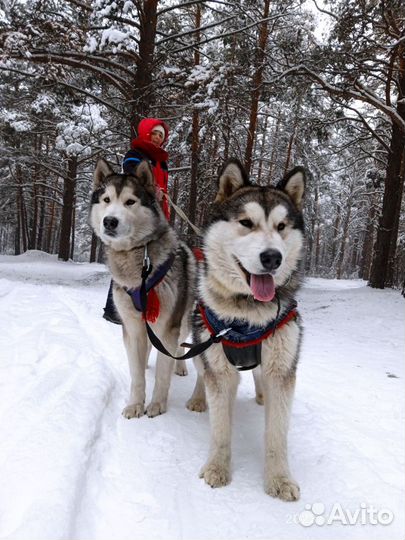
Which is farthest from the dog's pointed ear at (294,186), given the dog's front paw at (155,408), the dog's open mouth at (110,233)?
the dog's front paw at (155,408)

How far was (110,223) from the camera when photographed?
125 inches

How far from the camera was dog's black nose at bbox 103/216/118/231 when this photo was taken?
3174mm

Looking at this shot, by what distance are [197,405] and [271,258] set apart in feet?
6.09

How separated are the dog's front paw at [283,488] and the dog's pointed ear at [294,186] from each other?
175cm

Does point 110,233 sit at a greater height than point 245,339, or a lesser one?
greater

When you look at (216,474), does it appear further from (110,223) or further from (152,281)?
(110,223)

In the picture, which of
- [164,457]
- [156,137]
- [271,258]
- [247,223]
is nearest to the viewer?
[271,258]

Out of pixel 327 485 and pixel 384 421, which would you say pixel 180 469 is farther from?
pixel 384 421

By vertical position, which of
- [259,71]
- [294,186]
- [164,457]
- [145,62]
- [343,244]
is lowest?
[164,457]

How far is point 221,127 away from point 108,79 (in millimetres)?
3526

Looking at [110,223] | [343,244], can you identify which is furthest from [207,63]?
[343,244]

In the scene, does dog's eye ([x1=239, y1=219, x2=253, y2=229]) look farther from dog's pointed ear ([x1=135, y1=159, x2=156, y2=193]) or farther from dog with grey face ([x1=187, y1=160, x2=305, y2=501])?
dog's pointed ear ([x1=135, y1=159, x2=156, y2=193])

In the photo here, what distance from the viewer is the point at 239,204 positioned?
2.47 m

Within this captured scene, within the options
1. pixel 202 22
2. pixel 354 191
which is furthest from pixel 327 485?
pixel 354 191
